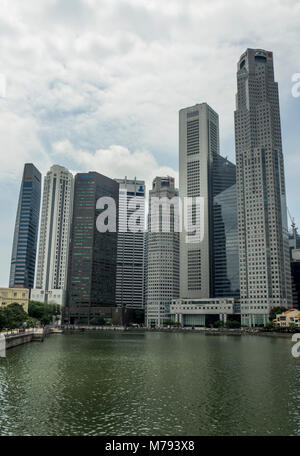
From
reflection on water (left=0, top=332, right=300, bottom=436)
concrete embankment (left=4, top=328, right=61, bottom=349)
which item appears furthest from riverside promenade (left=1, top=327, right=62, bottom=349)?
reflection on water (left=0, top=332, right=300, bottom=436)

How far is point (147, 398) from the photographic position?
43594mm

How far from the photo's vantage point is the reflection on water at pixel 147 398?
32750mm

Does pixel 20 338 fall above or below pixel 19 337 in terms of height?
below

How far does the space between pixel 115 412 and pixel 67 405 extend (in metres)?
5.37

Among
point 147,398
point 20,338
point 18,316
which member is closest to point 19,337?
point 20,338

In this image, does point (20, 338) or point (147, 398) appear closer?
point (147, 398)

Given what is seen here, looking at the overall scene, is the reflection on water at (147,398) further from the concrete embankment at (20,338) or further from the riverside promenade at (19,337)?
the riverside promenade at (19,337)

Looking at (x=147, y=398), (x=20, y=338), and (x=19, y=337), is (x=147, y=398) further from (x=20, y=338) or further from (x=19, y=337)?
(x=20, y=338)

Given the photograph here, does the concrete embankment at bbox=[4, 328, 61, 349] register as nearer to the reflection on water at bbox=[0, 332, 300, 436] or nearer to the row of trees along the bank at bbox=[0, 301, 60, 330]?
the row of trees along the bank at bbox=[0, 301, 60, 330]

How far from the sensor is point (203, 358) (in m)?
82.1

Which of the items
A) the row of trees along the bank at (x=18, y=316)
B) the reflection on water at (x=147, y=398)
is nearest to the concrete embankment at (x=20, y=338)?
the row of trees along the bank at (x=18, y=316)

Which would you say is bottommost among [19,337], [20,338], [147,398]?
[147,398]

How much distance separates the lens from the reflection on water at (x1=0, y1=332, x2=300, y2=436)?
32.8 metres
